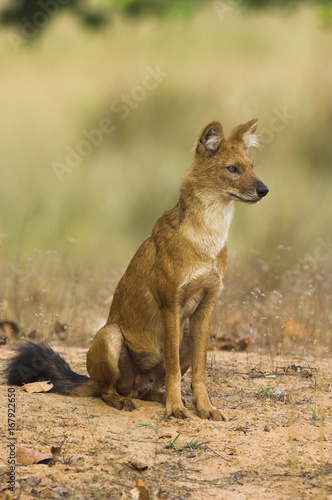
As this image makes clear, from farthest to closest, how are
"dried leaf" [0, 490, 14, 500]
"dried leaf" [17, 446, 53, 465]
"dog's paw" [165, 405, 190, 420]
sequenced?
1. "dog's paw" [165, 405, 190, 420]
2. "dried leaf" [17, 446, 53, 465]
3. "dried leaf" [0, 490, 14, 500]

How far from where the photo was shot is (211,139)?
4.59m

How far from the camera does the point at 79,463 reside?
3295mm

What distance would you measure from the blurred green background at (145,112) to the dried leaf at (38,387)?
3958 mm

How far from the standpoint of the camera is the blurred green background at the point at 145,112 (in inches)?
399

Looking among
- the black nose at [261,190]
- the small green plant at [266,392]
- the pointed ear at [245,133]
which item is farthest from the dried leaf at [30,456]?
the pointed ear at [245,133]

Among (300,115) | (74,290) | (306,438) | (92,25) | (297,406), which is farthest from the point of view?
(92,25)

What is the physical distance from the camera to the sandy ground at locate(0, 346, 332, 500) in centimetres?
310

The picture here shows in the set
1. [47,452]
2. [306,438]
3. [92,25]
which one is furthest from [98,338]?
[92,25]

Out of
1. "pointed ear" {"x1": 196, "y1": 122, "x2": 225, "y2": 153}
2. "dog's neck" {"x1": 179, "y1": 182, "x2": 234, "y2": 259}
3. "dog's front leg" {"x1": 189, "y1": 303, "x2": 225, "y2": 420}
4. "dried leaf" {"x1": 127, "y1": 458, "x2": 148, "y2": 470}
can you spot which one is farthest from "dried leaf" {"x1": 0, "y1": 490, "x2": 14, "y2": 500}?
"pointed ear" {"x1": 196, "y1": 122, "x2": 225, "y2": 153}

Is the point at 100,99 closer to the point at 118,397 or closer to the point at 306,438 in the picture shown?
the point at 118,397

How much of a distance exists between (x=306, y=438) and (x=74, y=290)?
3418 millimetres

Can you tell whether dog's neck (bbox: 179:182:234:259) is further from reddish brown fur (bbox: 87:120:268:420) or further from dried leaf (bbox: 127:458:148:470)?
dried leaf (bbox: 127:458:148:470)

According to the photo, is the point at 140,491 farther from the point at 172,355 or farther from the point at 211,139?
the point at 211,139

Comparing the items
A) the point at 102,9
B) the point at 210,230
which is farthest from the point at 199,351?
the point at 102,9
